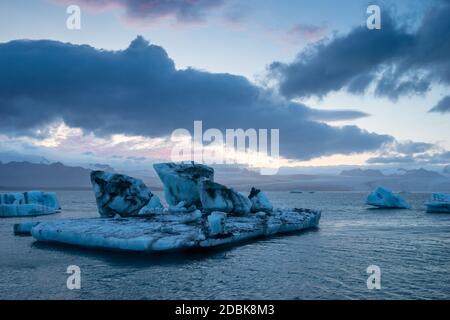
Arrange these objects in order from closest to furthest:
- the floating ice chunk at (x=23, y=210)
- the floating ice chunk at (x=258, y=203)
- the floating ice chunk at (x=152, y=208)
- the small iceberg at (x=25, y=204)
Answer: the floating ice chunk at (x=152, y=208)
the floating ice chunk at (x=258, y=203)
the floating ice chunk at (x=23, y=210)
the small iceberg at (x=25, y=204)

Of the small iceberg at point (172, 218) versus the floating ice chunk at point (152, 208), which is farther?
the floating ice chunk at point (152, 208)

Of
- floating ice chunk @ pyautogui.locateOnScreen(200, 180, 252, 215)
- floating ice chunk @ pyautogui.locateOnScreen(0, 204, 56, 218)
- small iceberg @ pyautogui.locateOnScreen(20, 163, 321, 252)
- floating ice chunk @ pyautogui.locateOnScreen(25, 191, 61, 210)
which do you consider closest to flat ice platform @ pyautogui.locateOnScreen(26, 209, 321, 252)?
small iceberg @ pyautogui.locateOnScreen(20, 163, 321, 252)

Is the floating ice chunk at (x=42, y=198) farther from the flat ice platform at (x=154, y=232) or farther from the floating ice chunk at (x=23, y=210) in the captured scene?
the flat ice platform at (x=154, y=232)

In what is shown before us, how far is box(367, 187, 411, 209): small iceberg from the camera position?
72.7m

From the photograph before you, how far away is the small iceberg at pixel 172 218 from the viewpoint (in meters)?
22.8

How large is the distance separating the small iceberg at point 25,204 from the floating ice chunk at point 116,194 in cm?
2764

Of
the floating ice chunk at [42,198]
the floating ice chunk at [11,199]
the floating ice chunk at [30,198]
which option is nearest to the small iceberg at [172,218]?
the floating ice chunk at [11,199]

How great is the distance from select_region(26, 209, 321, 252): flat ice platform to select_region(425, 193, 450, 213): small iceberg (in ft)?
141

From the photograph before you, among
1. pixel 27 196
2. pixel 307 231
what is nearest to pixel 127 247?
pixel 307 231

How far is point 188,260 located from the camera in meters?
20.7

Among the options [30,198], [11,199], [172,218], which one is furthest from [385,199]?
[11,199]

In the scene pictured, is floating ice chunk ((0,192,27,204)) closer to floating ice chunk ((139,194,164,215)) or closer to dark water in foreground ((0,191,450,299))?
dark water in foreground ((0,191,450,299))

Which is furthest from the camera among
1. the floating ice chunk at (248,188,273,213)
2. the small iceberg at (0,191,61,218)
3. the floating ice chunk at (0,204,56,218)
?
the small iceberg at (0,191,61,218)

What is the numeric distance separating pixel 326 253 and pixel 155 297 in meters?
12.7
